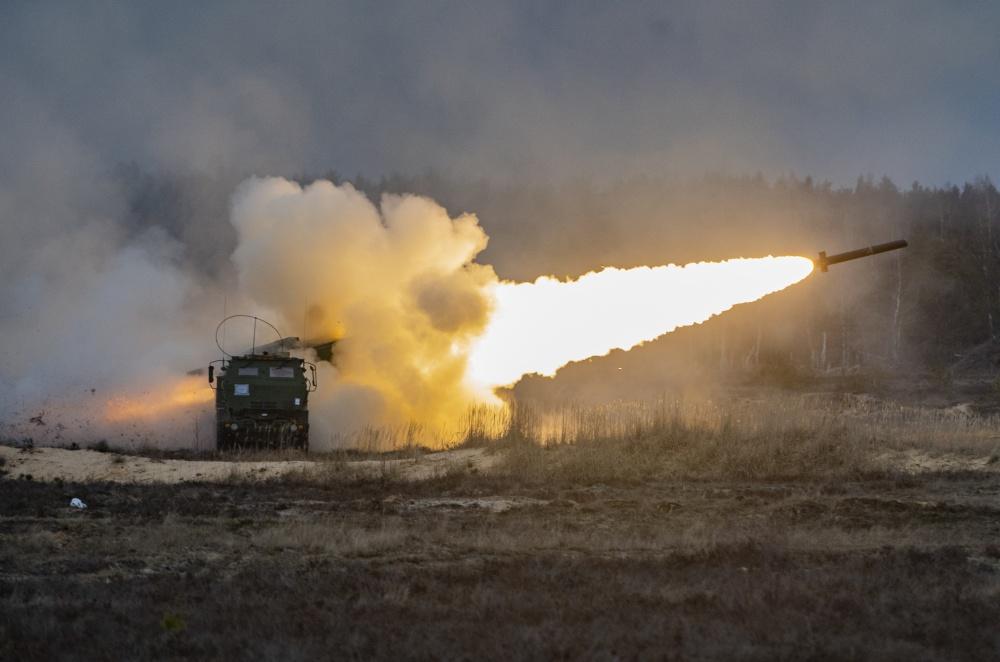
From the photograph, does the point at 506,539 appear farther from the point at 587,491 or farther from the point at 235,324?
the point at 235,324

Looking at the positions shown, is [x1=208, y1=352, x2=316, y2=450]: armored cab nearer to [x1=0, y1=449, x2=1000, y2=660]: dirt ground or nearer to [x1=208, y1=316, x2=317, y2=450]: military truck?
[x1=208, y1=316, x2=317, y2=450]: military truck

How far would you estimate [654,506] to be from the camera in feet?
58.7

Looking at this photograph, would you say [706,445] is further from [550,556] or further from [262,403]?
[262,403]

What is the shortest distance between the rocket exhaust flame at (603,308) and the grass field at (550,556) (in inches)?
151

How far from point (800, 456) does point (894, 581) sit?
12.0 meters

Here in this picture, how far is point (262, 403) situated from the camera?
28266 mm

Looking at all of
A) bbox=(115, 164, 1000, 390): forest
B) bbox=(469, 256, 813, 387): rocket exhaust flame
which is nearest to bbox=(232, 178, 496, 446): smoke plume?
bbox=(469, 256, 813, 387): rocket exhaust flame

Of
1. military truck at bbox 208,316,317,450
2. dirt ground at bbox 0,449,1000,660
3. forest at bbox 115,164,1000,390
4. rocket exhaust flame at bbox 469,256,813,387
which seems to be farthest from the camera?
forest at bbox 115,164,1000,390

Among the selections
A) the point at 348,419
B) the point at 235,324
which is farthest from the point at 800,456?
the point at 235,324

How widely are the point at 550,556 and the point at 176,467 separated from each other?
13149 mm

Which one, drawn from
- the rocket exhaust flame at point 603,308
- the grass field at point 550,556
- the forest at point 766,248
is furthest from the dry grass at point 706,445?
the forest at point 766,248

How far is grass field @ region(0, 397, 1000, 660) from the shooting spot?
8.80m

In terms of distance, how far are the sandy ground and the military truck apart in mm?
3080

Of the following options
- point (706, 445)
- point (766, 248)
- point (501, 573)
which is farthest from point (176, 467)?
point (766, 248)
